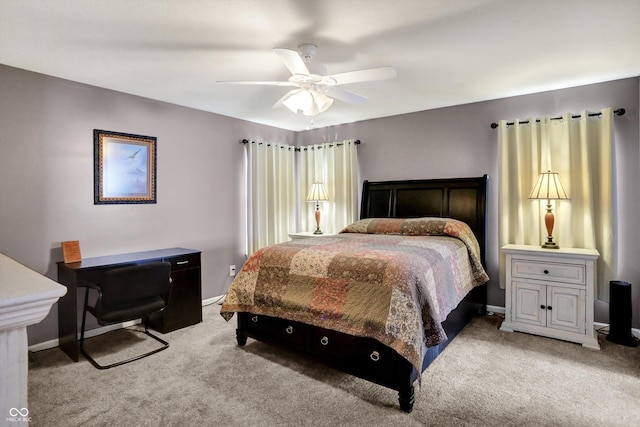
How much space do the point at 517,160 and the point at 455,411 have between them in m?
2.66

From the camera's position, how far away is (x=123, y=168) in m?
3.51

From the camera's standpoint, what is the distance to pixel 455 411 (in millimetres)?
2039

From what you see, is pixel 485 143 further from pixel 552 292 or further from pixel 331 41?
pixel 331 41

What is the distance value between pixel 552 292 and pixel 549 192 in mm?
924

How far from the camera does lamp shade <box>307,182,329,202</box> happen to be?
4.83m

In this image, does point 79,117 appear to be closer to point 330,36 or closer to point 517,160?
point 330,36

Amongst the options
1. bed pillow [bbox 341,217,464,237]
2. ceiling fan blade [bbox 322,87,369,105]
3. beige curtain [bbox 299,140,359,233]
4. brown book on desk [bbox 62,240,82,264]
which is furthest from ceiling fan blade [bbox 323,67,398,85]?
brown book on desk [bbox 62,240,82,264]

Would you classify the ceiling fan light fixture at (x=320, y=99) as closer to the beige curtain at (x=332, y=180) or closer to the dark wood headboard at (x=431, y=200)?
the dark wood headboard at (x=431, y=200)

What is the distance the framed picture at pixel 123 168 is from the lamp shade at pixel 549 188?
393 cm

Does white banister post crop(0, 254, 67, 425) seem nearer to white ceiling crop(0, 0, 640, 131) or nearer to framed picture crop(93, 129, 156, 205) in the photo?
white ceiling crop(0, 0, 640, 131)

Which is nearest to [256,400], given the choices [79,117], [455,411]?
[455,411]

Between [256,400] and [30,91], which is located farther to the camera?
[30,91]

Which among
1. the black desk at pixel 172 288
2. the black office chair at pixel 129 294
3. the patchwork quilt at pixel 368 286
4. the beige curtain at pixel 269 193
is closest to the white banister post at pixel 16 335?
the patchwork quilt at pixel 368 286

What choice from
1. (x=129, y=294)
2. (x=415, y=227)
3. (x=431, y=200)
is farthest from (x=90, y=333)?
(x=431, y=200)
